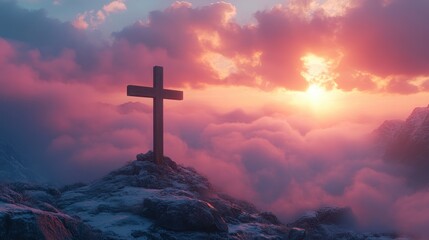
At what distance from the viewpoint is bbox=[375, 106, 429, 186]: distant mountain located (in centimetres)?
15288

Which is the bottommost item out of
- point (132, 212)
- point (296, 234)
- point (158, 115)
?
point (296, 234)

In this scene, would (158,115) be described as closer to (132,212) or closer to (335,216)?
(132,212)

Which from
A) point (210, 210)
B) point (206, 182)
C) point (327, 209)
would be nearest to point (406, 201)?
point (327, 209)

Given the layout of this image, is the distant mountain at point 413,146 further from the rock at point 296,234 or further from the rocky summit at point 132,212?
the rock at point 296,234

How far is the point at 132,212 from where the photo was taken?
64.5 feet

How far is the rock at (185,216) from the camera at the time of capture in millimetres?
17875

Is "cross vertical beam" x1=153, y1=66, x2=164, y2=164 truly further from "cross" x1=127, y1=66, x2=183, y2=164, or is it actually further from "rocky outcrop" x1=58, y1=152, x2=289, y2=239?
"rocky outcrop" x1=58, y1=152, x2=289, y2=239

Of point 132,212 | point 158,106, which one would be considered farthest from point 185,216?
point 158,106

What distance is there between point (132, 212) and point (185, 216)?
110 inches

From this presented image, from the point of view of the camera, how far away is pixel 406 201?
13900 cm

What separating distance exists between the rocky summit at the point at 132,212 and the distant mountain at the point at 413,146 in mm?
135858

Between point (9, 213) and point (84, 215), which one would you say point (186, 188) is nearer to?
point (84, 215)

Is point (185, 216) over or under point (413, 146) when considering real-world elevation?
under

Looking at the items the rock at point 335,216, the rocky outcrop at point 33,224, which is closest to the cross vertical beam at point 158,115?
the rock at point 335,216
